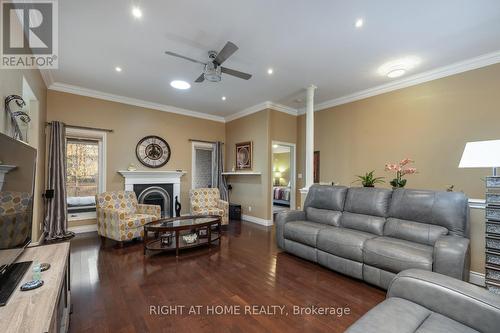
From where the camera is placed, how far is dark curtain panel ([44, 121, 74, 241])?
3.92m

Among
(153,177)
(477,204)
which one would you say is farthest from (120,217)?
(477,204)

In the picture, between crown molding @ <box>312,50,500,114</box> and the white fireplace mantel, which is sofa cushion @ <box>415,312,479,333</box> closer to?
crown molding @ <box>312,50,500,114</box>

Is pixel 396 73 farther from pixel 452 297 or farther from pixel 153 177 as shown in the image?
pixel 153 177

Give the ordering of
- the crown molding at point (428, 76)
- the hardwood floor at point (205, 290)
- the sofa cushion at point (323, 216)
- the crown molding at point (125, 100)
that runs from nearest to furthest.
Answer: the hardwood floor at point (205, 290) < the crown molding at point (428, 76) < the sofa cushion at point (323, 216) < the crown molding at point (125, 100)

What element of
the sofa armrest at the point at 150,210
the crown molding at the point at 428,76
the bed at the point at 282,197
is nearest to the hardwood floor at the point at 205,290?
the sofa armrest at the point at 150,210

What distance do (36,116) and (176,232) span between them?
290 centimetres

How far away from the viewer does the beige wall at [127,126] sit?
14.2ft

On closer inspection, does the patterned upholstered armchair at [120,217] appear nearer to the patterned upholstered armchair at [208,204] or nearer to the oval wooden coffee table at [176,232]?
the oval wooden coffee table at [176,232]

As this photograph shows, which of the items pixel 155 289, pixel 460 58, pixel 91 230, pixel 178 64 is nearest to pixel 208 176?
pixel 91 230

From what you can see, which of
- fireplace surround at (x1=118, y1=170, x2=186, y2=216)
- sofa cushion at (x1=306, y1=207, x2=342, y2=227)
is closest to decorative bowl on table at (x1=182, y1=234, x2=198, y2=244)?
sofa cushion at (x1=306, y1=207, x2=342, y2=227)

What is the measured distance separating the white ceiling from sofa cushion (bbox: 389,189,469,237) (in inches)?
76.7

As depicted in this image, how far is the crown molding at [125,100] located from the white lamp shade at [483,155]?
17.8ft

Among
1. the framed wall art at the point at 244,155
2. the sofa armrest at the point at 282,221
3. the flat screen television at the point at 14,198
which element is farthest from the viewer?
the framed wall art at the point at 244,155

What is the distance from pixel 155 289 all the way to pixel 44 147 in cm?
361
